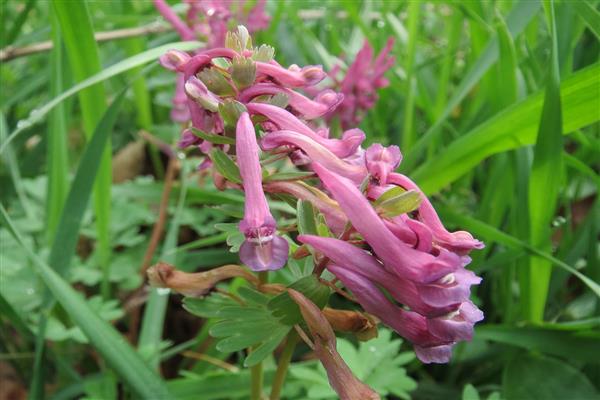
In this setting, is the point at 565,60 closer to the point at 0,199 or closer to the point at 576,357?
Answer: the point at 576,357

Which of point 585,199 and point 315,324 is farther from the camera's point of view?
point 585,199

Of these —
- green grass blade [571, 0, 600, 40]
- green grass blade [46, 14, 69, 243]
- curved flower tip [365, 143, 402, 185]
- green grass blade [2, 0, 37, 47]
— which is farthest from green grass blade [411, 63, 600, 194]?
Result: green grass blade [2, 0, 37, 47]

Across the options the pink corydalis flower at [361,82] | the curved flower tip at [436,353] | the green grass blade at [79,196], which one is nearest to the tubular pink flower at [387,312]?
the curved flower tip at [436,353]

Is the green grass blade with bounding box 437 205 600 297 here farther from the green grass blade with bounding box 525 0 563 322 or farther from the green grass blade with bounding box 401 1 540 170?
the green grass blade with bounding box 401 1 540 170

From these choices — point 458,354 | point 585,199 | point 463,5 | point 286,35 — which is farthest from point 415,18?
point 458,354

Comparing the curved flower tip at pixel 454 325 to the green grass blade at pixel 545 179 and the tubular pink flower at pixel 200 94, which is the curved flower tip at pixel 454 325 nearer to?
the tubular pink flower at pixel 200 94

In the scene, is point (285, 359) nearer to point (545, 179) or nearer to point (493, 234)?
point (493, 234)

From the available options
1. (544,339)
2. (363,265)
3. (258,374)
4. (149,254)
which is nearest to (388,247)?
(363,265)
